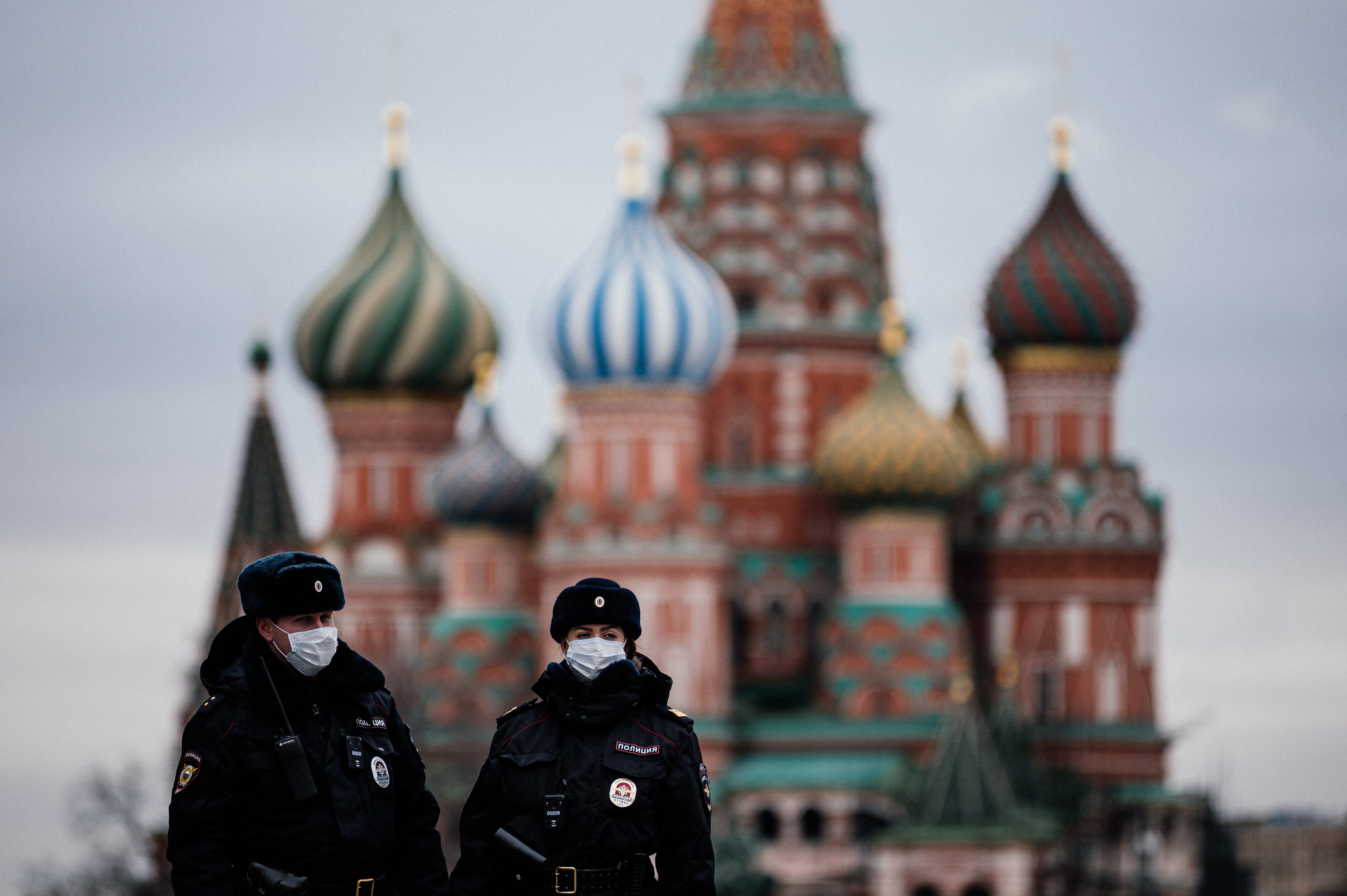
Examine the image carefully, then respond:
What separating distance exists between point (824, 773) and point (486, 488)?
6.78m

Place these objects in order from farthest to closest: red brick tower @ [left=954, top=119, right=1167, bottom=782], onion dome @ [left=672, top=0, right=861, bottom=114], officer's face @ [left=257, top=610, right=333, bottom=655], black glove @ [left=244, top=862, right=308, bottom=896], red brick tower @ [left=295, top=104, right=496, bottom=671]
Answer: red brick tower @ [left=295, top=104, right=496, bottom=671] < onion dome @ [left=672, top=0, right=861, bottom=114] < red brick tower @ [left=954, top=119, right=1167, bottom=782] < officer's face @ [left=257, top=610, right=333, bottom=655] < black glove @ [left=244, top=862, right=308, bottom=896]

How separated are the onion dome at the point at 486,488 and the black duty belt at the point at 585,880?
146 feet

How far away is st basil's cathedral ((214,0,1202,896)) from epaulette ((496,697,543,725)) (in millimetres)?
38335

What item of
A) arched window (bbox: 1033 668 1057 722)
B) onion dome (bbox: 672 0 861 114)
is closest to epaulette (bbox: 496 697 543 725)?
arched window (bbox: 1033 668 1057 722)

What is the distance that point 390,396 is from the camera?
193 feet

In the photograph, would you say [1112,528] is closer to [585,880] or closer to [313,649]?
[585,880]

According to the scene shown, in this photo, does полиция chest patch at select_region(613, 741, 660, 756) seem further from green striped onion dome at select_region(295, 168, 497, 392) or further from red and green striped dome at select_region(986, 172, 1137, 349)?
green striped onion dome at select_region(295, 168, 497, 392)

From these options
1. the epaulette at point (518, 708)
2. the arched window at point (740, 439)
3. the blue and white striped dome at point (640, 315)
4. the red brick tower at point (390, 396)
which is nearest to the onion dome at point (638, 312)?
the blue and white striped dome at point (640, 315)

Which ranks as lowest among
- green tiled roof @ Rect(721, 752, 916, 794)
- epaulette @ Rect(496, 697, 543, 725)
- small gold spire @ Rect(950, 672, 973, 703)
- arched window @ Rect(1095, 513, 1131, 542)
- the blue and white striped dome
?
green tiled roof @ Rect(721, 752, 916, 794)

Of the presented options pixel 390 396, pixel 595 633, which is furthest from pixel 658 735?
pixel 390 396

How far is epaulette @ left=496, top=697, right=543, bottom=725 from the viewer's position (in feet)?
34.9

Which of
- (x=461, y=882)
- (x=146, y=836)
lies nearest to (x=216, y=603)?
(x=146, y=836)

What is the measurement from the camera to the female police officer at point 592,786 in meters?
10.6

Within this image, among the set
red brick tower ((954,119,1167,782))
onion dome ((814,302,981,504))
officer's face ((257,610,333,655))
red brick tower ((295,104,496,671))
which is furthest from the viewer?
red brick tower ((295,104,496,671))
